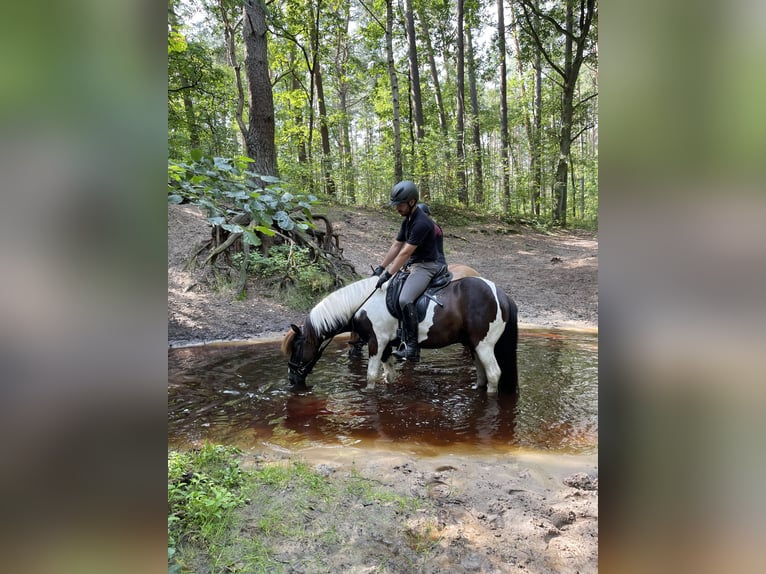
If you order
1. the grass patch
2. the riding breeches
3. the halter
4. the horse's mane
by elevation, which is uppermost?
the riding breeches

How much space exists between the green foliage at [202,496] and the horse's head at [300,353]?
2.40 m

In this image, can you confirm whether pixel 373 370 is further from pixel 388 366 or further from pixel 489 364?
pixel 489 364

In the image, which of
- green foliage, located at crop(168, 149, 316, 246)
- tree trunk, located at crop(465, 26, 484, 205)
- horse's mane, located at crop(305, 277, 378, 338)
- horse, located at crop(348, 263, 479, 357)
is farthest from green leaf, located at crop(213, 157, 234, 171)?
tree trunk, located at crop(465, 26, 484, 205)

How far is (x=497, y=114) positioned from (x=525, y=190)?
7.43 meters

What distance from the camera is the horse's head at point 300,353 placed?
588 cm

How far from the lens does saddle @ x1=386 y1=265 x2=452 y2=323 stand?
5.67 meters

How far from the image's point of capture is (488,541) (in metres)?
2.54

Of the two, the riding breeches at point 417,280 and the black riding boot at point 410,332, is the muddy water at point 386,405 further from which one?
the riding breeches at point 417,280

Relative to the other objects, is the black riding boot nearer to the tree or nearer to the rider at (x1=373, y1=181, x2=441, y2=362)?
the rider at (x1=373, y1=181, x2=441, y2=362)

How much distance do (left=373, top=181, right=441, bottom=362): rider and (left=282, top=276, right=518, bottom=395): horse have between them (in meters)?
0.19
